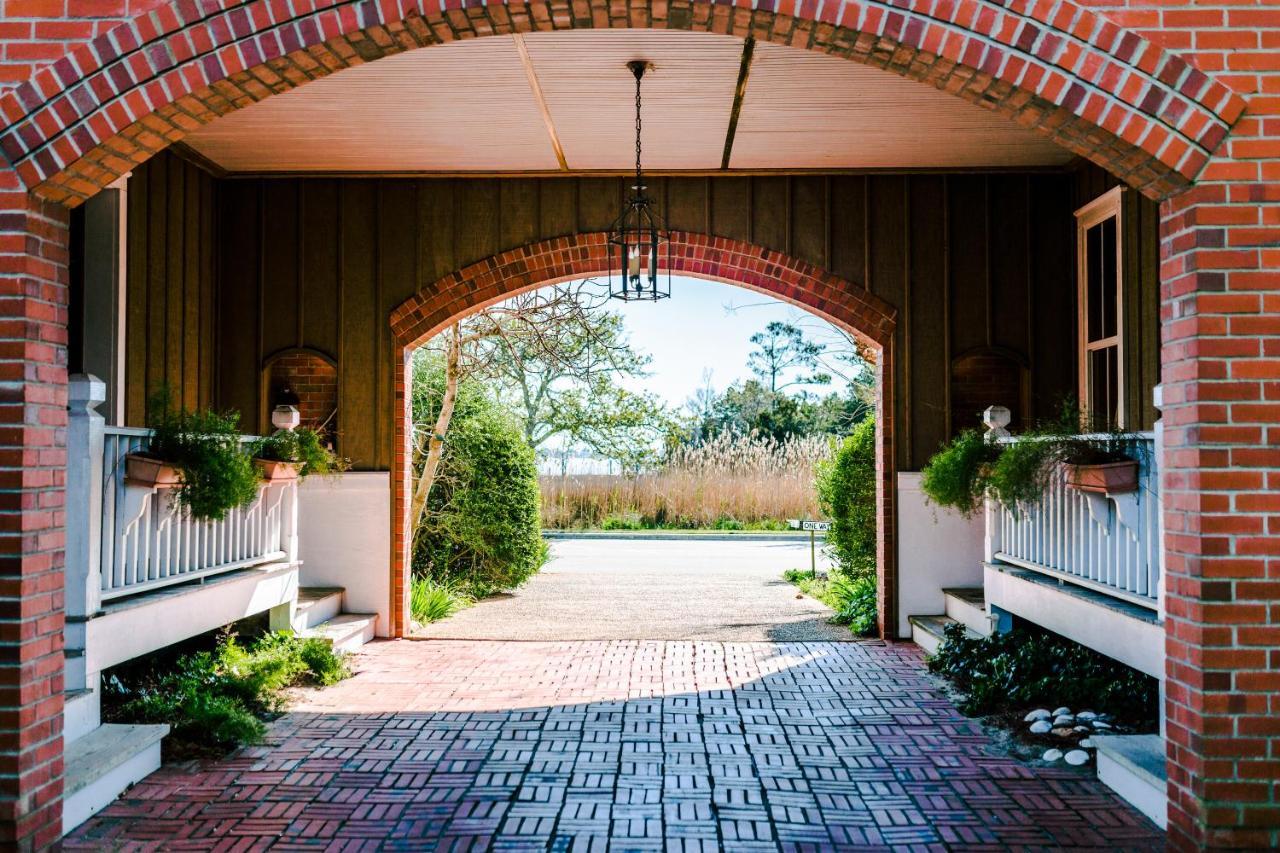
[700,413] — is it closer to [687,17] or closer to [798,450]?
[798,450]

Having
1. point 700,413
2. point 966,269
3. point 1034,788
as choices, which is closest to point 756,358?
point 700,413

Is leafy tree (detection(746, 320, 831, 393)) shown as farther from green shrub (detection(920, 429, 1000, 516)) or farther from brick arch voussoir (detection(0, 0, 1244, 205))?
brick arch voussoir (detection(0, 0, 1244, 205))

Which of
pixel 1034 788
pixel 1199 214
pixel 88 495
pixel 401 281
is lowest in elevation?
pixel 1034 788

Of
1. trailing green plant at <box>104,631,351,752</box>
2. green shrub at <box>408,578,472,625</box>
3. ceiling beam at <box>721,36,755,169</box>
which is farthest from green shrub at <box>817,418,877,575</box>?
trailing green plant at <box>104,631,351,752</box>

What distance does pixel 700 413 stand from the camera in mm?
30484

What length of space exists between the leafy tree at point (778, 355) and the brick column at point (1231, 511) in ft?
90.2

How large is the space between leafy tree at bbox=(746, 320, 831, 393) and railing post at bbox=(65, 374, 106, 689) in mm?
27360

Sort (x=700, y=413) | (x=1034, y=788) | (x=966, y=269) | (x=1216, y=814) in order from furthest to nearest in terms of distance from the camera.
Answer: (x=700, y=413) → (x=966, y=269) → (x=1034, y=788) → (x=1216, y=814)

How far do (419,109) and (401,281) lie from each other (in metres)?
2.00

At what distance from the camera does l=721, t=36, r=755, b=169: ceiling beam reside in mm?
5989

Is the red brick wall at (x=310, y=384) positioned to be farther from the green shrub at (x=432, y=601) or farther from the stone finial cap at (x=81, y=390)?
the stone finial cap at (x=81, y=390)

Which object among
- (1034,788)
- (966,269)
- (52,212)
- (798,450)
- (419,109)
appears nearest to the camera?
(52,212)

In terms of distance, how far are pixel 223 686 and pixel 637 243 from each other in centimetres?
383

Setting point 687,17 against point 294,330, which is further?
point 294,330
